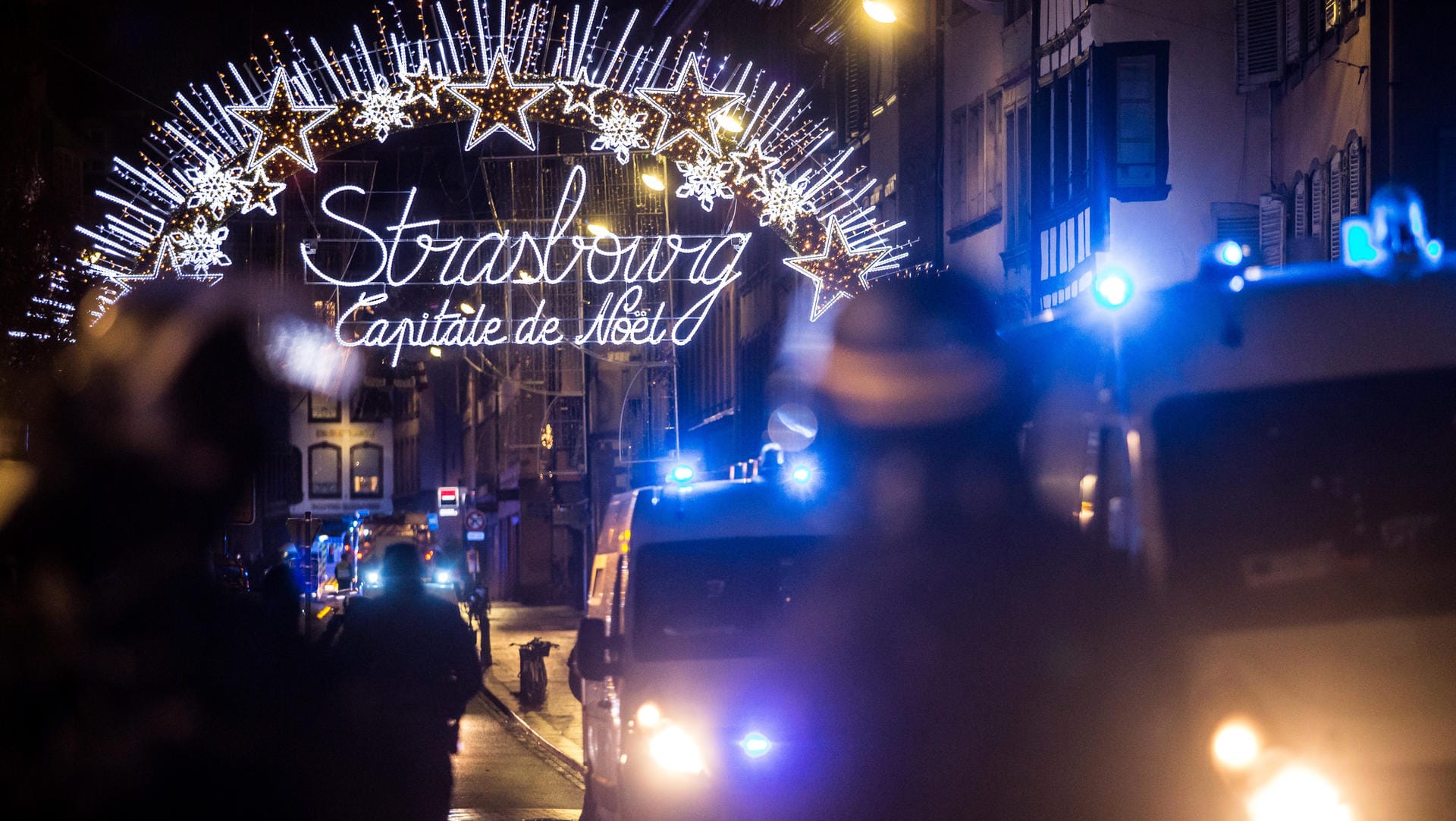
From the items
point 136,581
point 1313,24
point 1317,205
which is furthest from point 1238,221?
point 136,581

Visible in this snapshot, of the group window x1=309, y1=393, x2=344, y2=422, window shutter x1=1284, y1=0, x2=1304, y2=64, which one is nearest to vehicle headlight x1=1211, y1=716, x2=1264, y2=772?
window shutter x1=1284, y1=0, x2=1304, y2=64

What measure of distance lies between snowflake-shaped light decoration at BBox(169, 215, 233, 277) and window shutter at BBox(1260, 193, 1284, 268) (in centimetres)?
980

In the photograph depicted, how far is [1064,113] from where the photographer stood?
762 inches

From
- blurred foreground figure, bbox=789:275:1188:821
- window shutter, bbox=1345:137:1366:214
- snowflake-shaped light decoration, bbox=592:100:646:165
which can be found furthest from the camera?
snowflake-shaped light decoration, bbox=592:100:646:165

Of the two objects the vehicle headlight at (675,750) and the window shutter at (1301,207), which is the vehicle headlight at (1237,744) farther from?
the window shutter at (1301,207)

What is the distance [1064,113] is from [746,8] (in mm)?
18763

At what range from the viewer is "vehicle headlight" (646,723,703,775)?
850cm

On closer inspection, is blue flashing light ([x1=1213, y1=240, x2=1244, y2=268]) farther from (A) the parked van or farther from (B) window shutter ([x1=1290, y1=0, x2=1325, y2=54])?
(B) window shutter ([x1=1290, y1=0, x2=1325, y2=54])

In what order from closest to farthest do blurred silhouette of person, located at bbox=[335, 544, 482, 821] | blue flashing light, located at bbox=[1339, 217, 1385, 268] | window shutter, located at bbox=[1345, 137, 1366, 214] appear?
blue flashing light, located at bbox=[1339, 217, 1385, 268]
blurred silhouette of person, located at bbox=[335, 544, 482, 821]
window shutter, located at bbox=[1345, 137, 1366, 214]

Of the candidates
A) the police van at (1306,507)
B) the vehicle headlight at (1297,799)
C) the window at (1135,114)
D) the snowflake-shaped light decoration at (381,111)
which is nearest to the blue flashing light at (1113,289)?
the police van at (1306,507)

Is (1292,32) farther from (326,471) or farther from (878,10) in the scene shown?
(326,471)

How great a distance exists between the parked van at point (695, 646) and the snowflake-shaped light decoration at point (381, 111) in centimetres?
756

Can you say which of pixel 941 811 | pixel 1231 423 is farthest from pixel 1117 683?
pixel 1231 423

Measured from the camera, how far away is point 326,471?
12119cm
